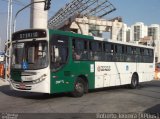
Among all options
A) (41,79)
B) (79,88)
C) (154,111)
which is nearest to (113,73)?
(79,88)

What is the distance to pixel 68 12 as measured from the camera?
2643 inches

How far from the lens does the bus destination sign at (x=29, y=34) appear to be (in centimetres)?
1463

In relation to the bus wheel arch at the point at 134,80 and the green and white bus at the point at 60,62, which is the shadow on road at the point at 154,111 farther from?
the bus wheel arch at the point at 134,80

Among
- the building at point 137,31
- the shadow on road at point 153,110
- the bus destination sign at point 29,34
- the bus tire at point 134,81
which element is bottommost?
the shadow on road at point 153,110

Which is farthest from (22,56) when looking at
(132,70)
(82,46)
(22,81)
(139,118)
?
(132,70)

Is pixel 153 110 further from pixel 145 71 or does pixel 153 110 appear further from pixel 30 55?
pixel 145 71

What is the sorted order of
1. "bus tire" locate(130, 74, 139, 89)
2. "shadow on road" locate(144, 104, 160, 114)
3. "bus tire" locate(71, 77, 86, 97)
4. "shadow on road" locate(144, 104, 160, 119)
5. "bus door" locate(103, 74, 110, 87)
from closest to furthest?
"shadow on road" locate(144, 104, 160, 119) → "shadow on road" locate(144, 104, 160, 114) → "bus tire" locate(71, 77, 86, 97) → "bus door" locate(103, 74, 110, 87) → "bus tire" locate(130, 74, 139, 89)

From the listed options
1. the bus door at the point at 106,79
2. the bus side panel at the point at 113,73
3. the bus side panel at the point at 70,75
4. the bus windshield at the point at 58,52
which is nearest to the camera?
the bus windshield at the point at 58,52

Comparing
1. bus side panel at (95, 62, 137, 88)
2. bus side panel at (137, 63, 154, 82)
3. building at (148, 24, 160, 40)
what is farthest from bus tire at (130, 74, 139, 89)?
building at (148, 24, 160, 40)

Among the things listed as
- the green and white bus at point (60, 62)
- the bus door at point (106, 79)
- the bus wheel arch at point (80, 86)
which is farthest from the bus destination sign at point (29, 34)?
the bus door at point (106, 79)

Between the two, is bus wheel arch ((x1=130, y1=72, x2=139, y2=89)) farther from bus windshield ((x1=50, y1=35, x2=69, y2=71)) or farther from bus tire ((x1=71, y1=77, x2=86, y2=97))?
bus windshield ((x1=50, y1=35, x2=69, y2=71))

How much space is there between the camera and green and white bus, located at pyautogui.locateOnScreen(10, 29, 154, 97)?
1445cm

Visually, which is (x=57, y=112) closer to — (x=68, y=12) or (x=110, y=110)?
(x=110, y=110)

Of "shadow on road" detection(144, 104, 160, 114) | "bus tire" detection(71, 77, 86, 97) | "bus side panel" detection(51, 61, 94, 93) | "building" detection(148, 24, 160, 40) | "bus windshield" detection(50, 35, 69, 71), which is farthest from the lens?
"building" detection(148, 24, 160, 40)
